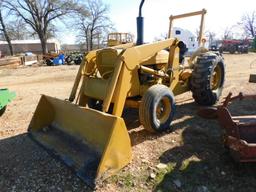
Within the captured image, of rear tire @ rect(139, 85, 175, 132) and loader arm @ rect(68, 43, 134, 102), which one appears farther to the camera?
loader arm @ rect(68, 43, 134, 102)

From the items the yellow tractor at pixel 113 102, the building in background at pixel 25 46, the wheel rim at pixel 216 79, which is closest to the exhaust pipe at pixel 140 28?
the yellow tractor at pixel 113 102

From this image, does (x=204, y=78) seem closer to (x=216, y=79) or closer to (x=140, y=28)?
(x=216, y=79)

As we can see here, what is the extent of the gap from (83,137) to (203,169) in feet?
5.81

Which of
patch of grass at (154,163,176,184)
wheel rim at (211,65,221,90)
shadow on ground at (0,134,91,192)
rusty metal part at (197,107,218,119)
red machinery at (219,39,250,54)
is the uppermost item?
red machinery at (219,39,250,54)

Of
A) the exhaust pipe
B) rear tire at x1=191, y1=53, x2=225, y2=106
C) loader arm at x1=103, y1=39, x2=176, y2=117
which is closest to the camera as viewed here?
loader arm at x1=103, y1=39, x2=176, y2=117

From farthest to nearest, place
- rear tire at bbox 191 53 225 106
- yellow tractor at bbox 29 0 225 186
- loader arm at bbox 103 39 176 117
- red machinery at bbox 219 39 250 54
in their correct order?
red machinery at bbox 219 39 250 54, rear tire at bbox 191 53 225 106, loader arm at bbox 103 39 176 117, yellow tractor at bbox 29 0 225 186

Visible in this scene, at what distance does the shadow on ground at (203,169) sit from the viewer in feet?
11.1

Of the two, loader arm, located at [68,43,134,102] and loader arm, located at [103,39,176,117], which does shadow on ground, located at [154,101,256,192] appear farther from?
loader arm, located at [68,43,134,102]

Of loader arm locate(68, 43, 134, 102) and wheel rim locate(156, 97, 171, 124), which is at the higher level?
loader arm locate(68, 43, 134, 102)

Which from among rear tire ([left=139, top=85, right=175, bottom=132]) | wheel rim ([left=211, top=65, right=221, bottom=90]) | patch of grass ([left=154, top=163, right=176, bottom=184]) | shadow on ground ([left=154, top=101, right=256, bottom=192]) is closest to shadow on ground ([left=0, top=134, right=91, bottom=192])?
patch of grass ([left=154, top=163, right=176, bottom=184])

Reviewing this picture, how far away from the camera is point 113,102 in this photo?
4.45 meters

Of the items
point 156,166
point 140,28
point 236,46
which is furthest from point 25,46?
point 156,166

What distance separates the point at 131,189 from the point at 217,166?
1.26 m

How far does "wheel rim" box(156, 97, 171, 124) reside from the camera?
186 inches
